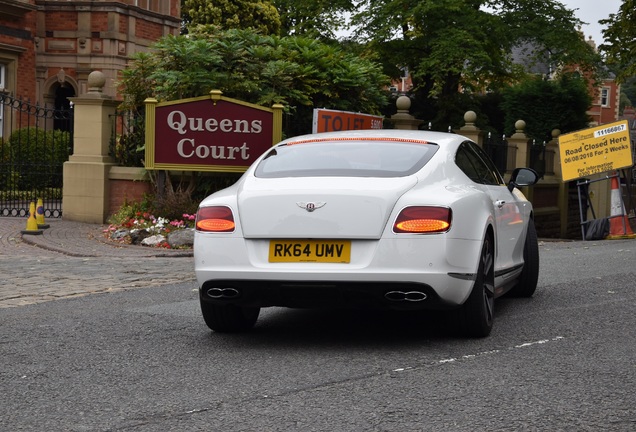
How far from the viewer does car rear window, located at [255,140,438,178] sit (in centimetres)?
700

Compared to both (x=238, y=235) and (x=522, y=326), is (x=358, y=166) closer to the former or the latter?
(x=238, y=235)

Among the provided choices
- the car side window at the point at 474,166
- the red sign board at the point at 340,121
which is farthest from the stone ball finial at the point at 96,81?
the car side window at the point at 474,166

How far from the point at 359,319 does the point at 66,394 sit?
3031 millimetres

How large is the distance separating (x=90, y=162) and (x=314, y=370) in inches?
477

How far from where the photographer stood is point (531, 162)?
92.6 feet

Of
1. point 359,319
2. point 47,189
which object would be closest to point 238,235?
point 359,319

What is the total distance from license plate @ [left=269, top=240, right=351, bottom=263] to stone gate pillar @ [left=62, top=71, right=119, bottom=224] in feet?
36.3

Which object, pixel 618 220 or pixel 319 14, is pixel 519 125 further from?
pixel 319 14

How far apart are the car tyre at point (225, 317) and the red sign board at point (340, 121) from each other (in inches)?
367

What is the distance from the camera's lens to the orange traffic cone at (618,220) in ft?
74.5

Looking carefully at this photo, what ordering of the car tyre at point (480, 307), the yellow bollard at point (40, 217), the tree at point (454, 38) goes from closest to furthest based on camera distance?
the car tyre at point (480, 307)
the yellow bollard at point (40, 217)
the tree at point (454, 38)

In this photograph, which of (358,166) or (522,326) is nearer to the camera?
(358,166)

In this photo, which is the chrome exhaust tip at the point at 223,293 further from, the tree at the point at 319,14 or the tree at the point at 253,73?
the tree at the point at 319,14

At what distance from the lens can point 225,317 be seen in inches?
287
